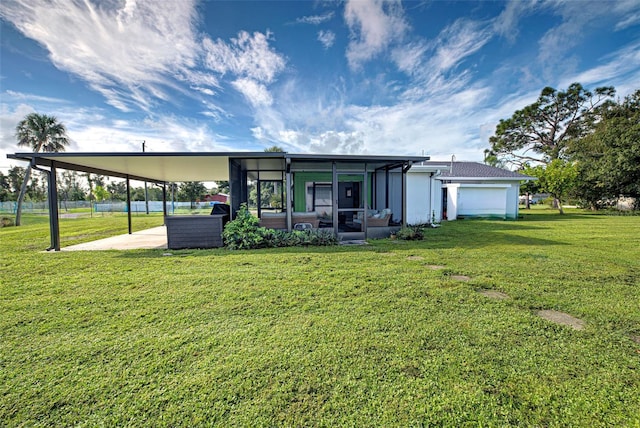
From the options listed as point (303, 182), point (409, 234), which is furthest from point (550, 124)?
point (303, 182)

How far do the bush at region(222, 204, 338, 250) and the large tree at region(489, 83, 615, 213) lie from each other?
95.4 feet

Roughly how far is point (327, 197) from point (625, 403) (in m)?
9.60

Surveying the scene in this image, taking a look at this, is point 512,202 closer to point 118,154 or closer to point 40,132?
point 118,154

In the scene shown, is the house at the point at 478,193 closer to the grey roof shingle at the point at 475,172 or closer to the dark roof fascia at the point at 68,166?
the grey roof shingle at the point at 475,172

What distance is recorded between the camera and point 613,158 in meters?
19.5

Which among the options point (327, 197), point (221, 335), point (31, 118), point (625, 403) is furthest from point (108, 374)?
point (31, 118)

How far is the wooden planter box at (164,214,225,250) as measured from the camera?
23.3 feet

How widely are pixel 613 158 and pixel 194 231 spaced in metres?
28.8

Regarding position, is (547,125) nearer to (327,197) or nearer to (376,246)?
(327,197)

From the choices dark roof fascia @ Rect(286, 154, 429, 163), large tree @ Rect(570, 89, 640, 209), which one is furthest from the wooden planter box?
large tree @ Rect(570, 89, 640, 209)

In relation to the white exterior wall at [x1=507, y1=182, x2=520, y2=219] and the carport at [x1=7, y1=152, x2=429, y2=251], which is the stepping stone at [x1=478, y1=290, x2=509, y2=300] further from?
the white exterior wall at [x1=507, y1=182, x2=520, y2=219]

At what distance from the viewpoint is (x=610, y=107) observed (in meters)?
24.7

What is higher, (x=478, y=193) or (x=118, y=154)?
(x=118, y=154)

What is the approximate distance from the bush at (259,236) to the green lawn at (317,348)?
239cm
